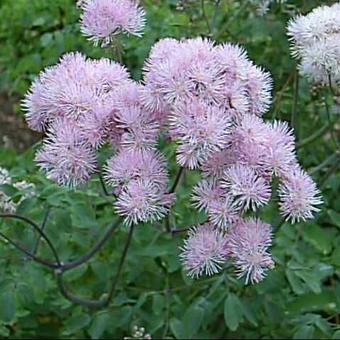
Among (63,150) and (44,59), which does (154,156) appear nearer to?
(63,150)

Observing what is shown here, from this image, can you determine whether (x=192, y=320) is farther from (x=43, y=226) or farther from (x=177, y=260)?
(x=43, y=226)

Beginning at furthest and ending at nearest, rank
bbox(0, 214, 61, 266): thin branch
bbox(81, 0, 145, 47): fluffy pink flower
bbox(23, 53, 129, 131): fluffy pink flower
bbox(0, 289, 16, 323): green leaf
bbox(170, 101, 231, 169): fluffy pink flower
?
bbox(0, 289, 16, 323): green leaf → bbox(0, 214, 61, 266): thin branch → bbox(81, 0, 145, 47): fluffy pink flower → bbox(23, 53, 129, 131): fluffy pink flower → bbox(170, 101, 231, 169): fluffy pink flower

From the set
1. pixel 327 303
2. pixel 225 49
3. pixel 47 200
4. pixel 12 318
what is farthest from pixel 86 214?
pixel 225 49

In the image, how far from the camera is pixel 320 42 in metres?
1.99

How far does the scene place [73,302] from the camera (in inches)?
95.0

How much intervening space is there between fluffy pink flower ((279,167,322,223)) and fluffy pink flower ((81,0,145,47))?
45 cm

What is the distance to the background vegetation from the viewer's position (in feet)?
7.65

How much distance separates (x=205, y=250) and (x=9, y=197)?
72 centimetres

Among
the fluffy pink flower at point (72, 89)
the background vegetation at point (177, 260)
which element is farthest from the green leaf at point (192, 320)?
the fluffy pink flower at point (72, 89)

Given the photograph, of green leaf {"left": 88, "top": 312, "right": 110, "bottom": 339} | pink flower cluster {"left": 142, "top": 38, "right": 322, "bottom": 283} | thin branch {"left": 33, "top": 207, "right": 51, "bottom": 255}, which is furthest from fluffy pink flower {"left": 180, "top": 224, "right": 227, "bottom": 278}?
green leaf {"left": 88, "top": 312, "right": 110, "bottom": 339}

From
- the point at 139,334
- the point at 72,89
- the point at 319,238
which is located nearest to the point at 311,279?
the point at 319,238

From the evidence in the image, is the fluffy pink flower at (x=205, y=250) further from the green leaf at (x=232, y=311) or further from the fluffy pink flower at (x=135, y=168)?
the green leaf at (x=232, y=311)

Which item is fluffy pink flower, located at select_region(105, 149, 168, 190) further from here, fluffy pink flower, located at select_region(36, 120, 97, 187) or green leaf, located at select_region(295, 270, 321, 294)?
green leaf, located at select_region(295, 270, 321, 294)

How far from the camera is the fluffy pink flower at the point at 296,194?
1.71 m
